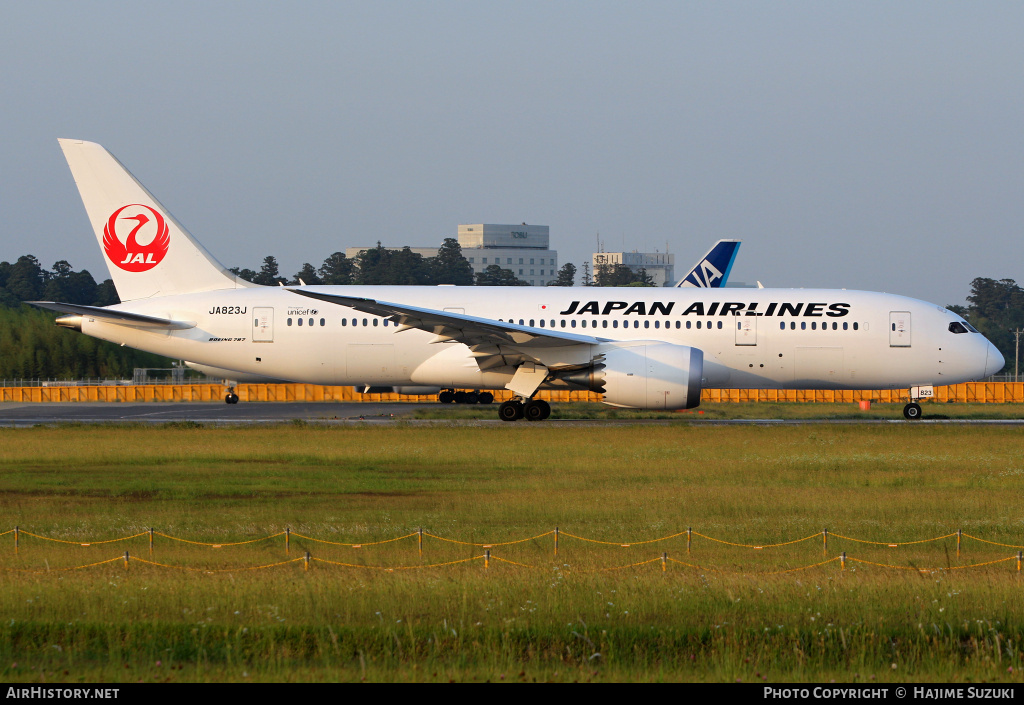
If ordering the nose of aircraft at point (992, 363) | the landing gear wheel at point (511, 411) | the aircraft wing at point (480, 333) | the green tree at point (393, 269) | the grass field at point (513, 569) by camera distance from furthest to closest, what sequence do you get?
1. the green tree at point (393, 269)
2. the nose of aircraft at point (992, 363)
3. the landing gear wheel at point (511, 411)
4. the aircraft wing at point (480, 333)
5. the grass field at point (513, 569)

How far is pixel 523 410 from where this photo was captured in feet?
107

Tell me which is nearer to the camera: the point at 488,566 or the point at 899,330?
the point at 488,566

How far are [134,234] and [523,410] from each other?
14.7m

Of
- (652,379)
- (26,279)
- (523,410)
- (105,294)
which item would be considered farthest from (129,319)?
(26,279)

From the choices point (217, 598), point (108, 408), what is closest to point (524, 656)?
point (217, 598)

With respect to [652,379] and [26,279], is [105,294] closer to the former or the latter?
[26,279]

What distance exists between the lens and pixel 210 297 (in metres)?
34.5

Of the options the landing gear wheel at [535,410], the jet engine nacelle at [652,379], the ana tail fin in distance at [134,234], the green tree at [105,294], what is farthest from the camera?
the green tree at [105,294]

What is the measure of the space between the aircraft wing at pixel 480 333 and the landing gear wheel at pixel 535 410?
5.02 ft

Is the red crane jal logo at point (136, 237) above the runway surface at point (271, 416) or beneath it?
above

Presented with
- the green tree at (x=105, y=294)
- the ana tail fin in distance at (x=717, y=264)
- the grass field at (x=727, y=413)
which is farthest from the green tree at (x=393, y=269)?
the grass field at (x=727, y=413)

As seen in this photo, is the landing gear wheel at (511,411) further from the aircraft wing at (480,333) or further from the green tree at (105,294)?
the green tree at (105,294)

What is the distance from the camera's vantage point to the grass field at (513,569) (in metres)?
8.68

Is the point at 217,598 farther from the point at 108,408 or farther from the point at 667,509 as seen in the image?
the point at 108,408
